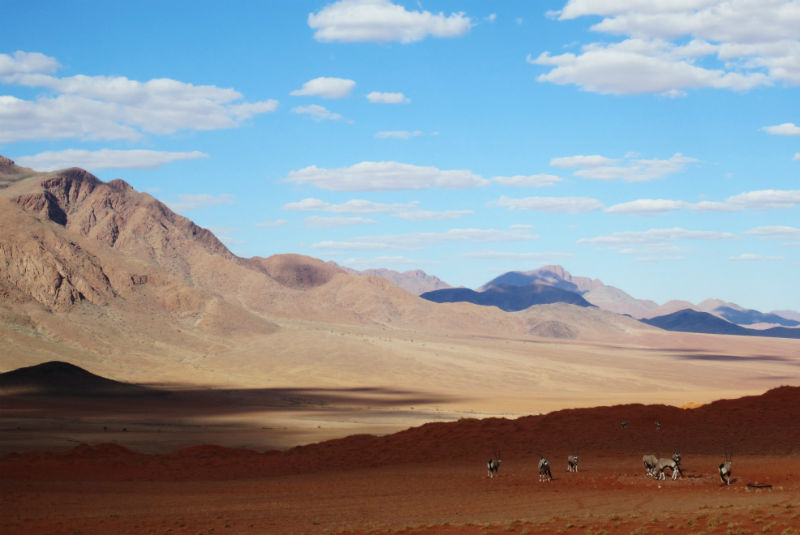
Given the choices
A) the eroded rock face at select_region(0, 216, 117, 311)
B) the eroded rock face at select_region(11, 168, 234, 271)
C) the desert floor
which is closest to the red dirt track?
the desert floor

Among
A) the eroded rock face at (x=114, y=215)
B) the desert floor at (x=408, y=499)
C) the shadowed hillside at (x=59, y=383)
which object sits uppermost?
the eroded rock face at (x=114, y=215)

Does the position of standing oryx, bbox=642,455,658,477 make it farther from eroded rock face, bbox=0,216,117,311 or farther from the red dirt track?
eroded rock face, bbox=0,216,117,311

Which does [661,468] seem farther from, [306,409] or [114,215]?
[114,215]

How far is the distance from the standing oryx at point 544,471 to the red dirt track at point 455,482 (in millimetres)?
370

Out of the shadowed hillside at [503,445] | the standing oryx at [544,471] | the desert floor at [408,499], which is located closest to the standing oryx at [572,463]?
the desert floor at [408,499]

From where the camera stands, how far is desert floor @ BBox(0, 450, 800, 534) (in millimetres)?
15945

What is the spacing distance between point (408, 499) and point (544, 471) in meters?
4.49

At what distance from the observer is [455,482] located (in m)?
24.1

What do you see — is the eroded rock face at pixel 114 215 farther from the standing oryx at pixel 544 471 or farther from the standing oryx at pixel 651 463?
the standing oryx at pixel 651 463

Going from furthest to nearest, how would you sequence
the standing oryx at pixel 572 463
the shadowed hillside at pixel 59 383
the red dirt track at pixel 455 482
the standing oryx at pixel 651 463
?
1. the shadowed hillside at pixel 59 383
2. the standing oryx at pixel 572 463
3. the standing oryx at pixel 651 463
4. the red dirt track at pixel 455 482

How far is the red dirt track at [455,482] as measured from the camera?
16.9 meters

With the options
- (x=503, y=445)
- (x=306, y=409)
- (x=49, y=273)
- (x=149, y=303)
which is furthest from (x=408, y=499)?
(x=149, y=303)

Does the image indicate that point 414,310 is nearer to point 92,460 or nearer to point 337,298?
point 337,298

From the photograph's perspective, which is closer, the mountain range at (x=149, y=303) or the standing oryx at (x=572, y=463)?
the standing oryx at (x=572, y=463)
